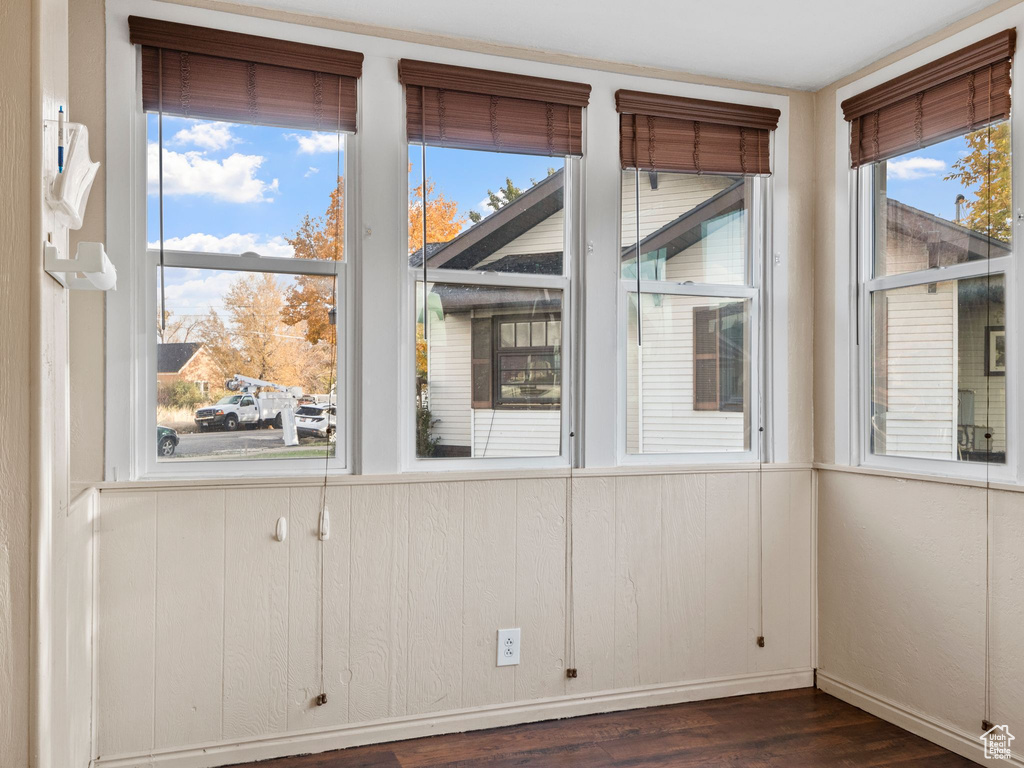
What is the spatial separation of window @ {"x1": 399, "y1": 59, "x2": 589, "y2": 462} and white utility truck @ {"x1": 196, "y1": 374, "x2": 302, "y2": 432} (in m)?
0.48

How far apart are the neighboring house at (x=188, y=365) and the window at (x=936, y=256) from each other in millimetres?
2553

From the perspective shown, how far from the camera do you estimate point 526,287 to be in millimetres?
3150

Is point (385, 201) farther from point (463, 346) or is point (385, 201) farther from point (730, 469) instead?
point (730, 469)

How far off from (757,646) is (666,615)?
469 mm

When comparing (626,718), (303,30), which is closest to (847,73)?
(303,30)

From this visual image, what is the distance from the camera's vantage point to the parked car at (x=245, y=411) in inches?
109

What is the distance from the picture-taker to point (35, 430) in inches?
56.2

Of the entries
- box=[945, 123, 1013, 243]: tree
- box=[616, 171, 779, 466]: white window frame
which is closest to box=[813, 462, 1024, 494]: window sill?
box=[616, 171, 779, 466]: white window frame

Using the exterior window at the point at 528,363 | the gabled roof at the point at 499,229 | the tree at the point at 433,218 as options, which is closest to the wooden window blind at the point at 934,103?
the gabled roof at the point at 499,229

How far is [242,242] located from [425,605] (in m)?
1.46

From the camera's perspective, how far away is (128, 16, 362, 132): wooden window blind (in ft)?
8.66

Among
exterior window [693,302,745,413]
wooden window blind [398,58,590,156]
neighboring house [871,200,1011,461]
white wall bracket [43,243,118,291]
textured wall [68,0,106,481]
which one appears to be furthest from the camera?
exterior window [693,302,745,413]

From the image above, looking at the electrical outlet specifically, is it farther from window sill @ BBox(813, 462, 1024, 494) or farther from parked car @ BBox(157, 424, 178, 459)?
window sill @ BBox(813, 462, 1024, 494)

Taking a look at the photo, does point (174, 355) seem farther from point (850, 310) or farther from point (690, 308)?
point (850, 310)
